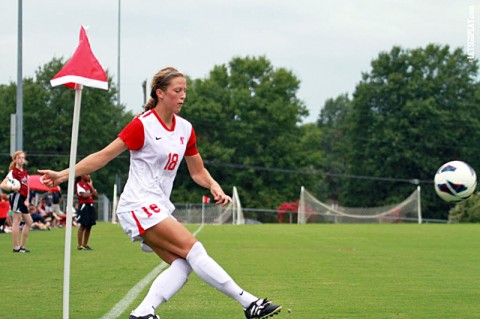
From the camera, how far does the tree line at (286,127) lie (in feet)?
231

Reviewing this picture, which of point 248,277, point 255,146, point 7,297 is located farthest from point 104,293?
point 255,146

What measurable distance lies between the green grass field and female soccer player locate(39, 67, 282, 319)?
4.24 ft

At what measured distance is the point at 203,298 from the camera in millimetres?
8977

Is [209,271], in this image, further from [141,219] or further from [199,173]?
[199,173]

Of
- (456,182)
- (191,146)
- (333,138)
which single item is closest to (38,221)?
(456,182)

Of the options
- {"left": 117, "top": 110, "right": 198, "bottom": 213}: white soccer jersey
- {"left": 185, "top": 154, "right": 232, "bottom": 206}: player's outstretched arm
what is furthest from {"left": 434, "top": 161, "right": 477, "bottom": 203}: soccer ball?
{"left": 117, "top": 110, "right": 198, "bottom": 213}: white soccer jersey

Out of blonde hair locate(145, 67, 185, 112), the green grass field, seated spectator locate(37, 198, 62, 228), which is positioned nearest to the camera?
blonde hair locate(145, 67, 185, 112)

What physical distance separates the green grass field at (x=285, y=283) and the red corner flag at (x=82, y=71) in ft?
7.86

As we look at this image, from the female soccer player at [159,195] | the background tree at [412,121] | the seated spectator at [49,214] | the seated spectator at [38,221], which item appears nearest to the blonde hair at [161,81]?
the female soccer player at [159,195]

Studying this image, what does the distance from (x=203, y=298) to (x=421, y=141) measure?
217 ft

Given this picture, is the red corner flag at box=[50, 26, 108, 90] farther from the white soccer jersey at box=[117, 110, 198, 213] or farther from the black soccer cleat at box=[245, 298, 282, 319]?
the black soccer cleat at box=[245, 298, 282, 319]

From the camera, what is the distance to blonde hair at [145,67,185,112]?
6441mm

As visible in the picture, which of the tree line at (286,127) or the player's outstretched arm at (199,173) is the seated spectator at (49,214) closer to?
the player's outstretched arm at (199,173)

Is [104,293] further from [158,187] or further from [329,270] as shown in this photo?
[329,270]
